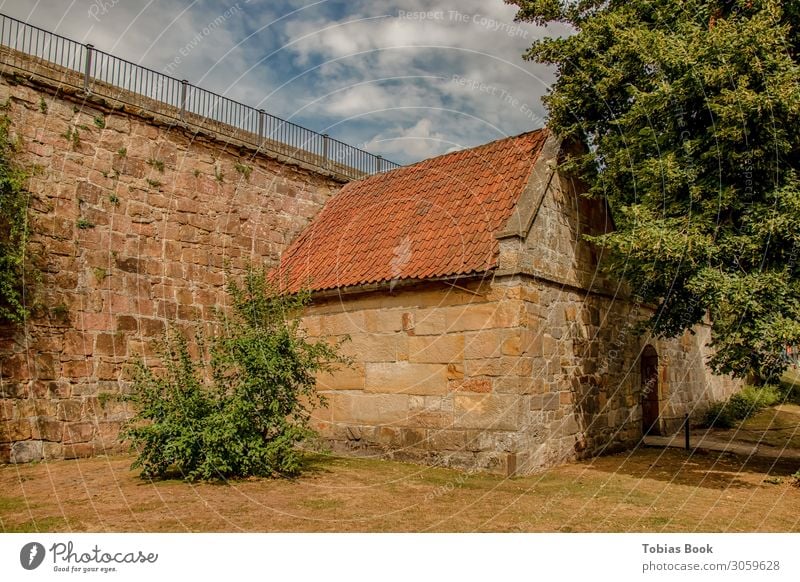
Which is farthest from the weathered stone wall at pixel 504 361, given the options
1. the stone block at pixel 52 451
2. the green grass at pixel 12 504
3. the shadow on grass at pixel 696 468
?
the green grass at pixel 12 504

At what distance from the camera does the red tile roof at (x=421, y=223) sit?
1022 centimetres

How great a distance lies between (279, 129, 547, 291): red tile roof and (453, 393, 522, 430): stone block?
196 cm

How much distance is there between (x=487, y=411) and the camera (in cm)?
922

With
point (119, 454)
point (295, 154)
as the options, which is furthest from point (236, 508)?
point (295, 154)

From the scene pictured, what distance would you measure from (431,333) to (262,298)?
287cm

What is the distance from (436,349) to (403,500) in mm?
3137

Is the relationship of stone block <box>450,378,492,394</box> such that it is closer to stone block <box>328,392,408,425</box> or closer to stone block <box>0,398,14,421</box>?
stone block <box>328,392,408,425</box>

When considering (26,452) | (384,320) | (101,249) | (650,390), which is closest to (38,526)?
(26,452)

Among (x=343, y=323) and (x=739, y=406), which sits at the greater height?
(x=343, y=323)

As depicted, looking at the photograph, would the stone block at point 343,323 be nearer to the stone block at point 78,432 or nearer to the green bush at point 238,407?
the green bush at point 238,407

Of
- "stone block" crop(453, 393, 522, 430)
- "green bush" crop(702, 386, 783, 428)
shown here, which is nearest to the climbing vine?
"stone block" crop(453, 393, 522, 430)

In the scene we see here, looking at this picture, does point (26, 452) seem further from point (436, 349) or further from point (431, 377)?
point (436, 349)

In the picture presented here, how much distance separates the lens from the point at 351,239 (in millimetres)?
12930

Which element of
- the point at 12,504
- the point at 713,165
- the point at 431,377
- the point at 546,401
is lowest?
the point at 12,504
